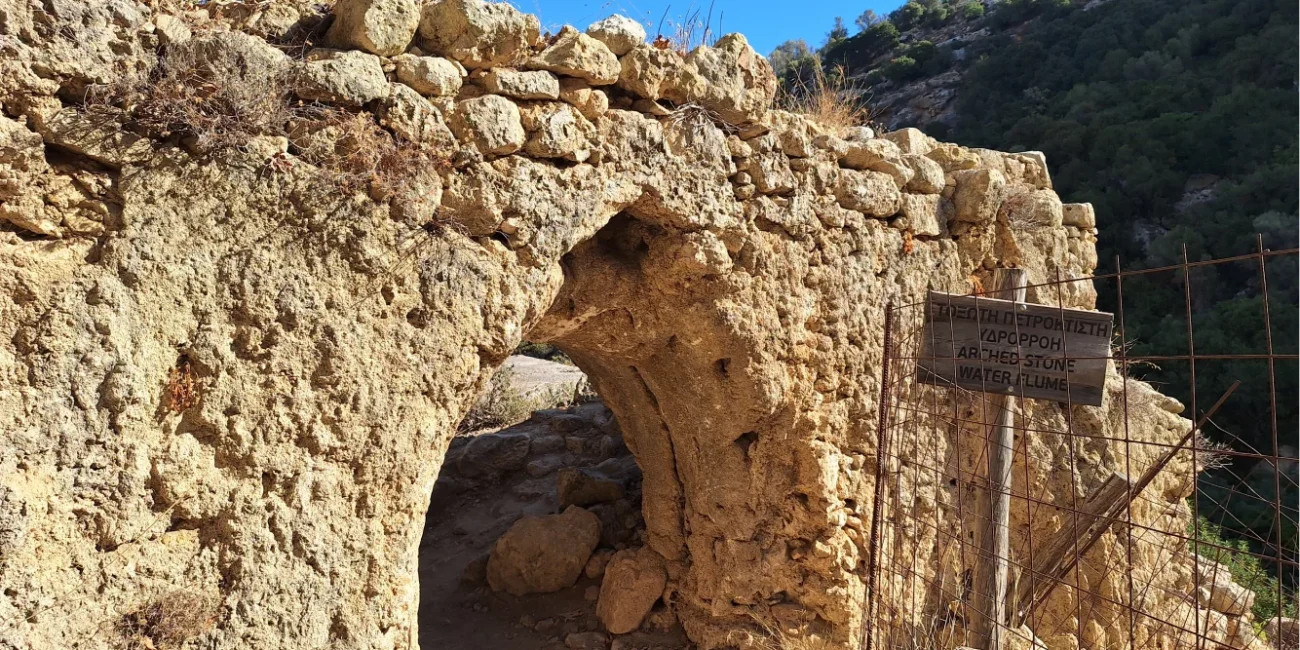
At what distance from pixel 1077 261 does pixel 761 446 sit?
2697mm

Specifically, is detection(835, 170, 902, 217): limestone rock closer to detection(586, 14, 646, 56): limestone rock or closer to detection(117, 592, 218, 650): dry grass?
detection(586, 14, 646, 56): limestone rock

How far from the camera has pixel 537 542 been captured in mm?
5273

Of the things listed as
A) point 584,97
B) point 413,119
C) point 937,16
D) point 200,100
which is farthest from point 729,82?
point 937,16

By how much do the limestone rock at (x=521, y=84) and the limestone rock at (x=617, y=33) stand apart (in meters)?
0.36

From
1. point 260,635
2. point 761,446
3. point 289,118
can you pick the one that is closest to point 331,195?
point 289,118

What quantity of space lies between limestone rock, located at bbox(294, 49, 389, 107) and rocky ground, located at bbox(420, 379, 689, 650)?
313 centimetres

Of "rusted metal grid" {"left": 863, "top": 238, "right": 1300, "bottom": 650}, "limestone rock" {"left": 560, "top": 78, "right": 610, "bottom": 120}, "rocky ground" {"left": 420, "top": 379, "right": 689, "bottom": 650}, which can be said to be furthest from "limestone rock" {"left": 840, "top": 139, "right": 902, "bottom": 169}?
"rocky ground" {"left": 420, "top": 379, "right": 689, "bottom": 650}

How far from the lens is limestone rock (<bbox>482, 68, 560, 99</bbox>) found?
3244mm

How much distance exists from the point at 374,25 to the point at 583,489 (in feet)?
11.6

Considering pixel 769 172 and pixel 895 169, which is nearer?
pixel 769 172

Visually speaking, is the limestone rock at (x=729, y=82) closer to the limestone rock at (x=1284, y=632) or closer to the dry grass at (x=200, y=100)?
the dry grass at (x=200, y=100)

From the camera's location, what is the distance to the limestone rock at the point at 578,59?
3373mm

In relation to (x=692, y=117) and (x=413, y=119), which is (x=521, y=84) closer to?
(x=413, y=119)

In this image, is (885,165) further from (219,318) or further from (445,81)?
(219,318)
